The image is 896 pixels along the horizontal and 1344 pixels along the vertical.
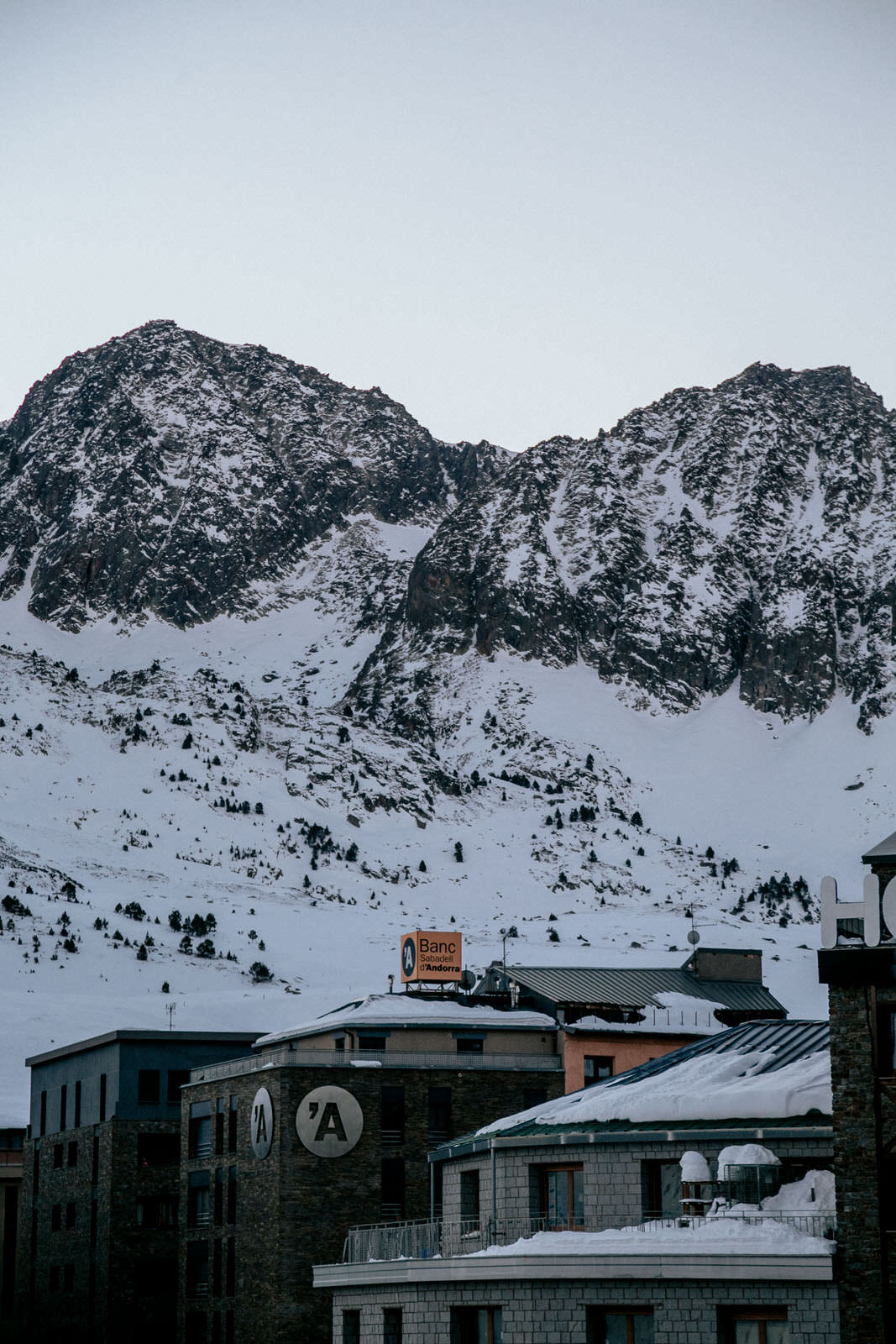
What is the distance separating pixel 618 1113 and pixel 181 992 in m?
123

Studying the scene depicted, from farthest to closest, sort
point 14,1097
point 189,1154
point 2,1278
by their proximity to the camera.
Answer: point 14,1097 → point 2,1278 → point 189,1154

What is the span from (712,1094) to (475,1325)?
9498 mm

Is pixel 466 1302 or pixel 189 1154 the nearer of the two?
pixel 466 1302

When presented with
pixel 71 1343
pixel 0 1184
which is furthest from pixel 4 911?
pixel 71 1343

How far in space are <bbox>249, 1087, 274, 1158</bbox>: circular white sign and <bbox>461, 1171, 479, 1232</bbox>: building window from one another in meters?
17.3

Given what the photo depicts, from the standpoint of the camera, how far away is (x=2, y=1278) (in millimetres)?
110875

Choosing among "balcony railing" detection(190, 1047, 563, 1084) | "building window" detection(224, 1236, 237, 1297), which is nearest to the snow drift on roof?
"balcony railing" detection(190, 1047, 563, 1084)

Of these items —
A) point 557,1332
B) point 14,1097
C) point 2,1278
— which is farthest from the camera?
point 14,1097

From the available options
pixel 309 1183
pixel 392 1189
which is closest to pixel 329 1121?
pixel 309 1183

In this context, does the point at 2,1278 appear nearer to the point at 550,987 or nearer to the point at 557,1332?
the point at 550,987

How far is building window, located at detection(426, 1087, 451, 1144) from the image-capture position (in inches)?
3211

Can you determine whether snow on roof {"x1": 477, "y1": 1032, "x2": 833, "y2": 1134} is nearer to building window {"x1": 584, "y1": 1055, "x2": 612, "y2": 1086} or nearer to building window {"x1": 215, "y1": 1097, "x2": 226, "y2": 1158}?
building window {"x1": 584, "y1": 1055, "x2": 612, "y2": 1086}

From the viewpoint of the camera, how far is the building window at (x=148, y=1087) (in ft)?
322

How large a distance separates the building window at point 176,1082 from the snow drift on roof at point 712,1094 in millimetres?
38738
